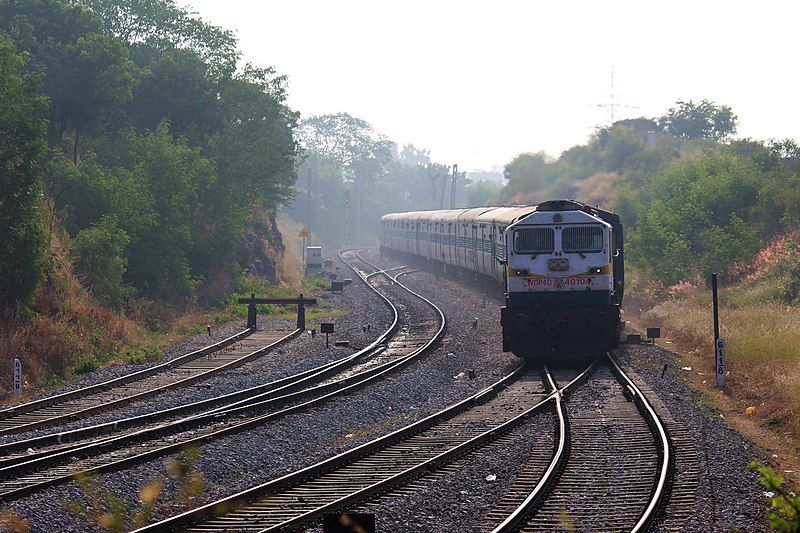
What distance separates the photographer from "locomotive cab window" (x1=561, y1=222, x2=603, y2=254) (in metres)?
19.7

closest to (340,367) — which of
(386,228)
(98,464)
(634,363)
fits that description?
(634,363)

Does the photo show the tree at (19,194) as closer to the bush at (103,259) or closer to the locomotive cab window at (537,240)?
the bush at (103,259)

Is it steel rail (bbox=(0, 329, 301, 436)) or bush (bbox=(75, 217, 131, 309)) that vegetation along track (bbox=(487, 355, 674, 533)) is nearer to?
steel rail (bbox=(0, 329, 301, 436))

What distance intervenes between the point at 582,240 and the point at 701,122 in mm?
76884

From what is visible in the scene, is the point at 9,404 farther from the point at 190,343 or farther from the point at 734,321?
the point at 734,321

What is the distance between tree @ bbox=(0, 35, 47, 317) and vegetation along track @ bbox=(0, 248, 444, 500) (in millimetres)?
6483

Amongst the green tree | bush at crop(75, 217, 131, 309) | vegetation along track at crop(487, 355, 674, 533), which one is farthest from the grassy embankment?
bush at crop(75, 217, 131, 309)

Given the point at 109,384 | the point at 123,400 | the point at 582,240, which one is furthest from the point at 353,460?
the point at 582,240

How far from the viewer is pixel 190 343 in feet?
79.8

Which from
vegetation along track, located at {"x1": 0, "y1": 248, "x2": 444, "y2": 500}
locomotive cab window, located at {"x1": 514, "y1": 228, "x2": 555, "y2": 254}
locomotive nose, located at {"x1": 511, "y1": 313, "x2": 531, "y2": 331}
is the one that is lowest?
vegetation along track, located at {"x1": 0, "y1": 248, "x2": 444, "y2": 500}

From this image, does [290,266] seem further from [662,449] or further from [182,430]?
[662,449]

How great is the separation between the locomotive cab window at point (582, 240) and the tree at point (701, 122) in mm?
74278

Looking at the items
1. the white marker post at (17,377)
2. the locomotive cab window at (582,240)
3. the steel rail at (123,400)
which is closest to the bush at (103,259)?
the steel rail at (123,400)

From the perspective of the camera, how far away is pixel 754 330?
70.0ft
